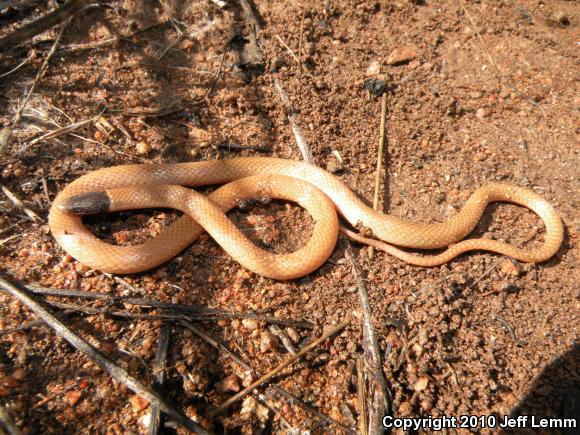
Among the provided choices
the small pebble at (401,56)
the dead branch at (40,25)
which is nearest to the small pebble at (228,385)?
the dead branch at (40,25)

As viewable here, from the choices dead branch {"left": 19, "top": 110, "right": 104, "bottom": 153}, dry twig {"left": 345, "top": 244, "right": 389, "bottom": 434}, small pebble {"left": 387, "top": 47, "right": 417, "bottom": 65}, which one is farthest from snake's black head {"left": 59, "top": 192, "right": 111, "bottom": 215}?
small pebble {"left": 387, "top": 47, "right": 417, "bottom": 65}

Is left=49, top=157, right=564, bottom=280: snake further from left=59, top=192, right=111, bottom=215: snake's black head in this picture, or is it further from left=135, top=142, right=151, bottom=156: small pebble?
left=135, top=142, right=151, bottom=156: small pebble

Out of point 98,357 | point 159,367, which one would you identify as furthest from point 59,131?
point 159,367

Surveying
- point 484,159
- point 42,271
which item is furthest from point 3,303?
point 484,159

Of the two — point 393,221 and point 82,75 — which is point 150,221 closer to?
point 82,75

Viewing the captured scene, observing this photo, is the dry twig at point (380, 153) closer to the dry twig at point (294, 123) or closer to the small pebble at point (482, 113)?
the dry twig at point (294, 123)
